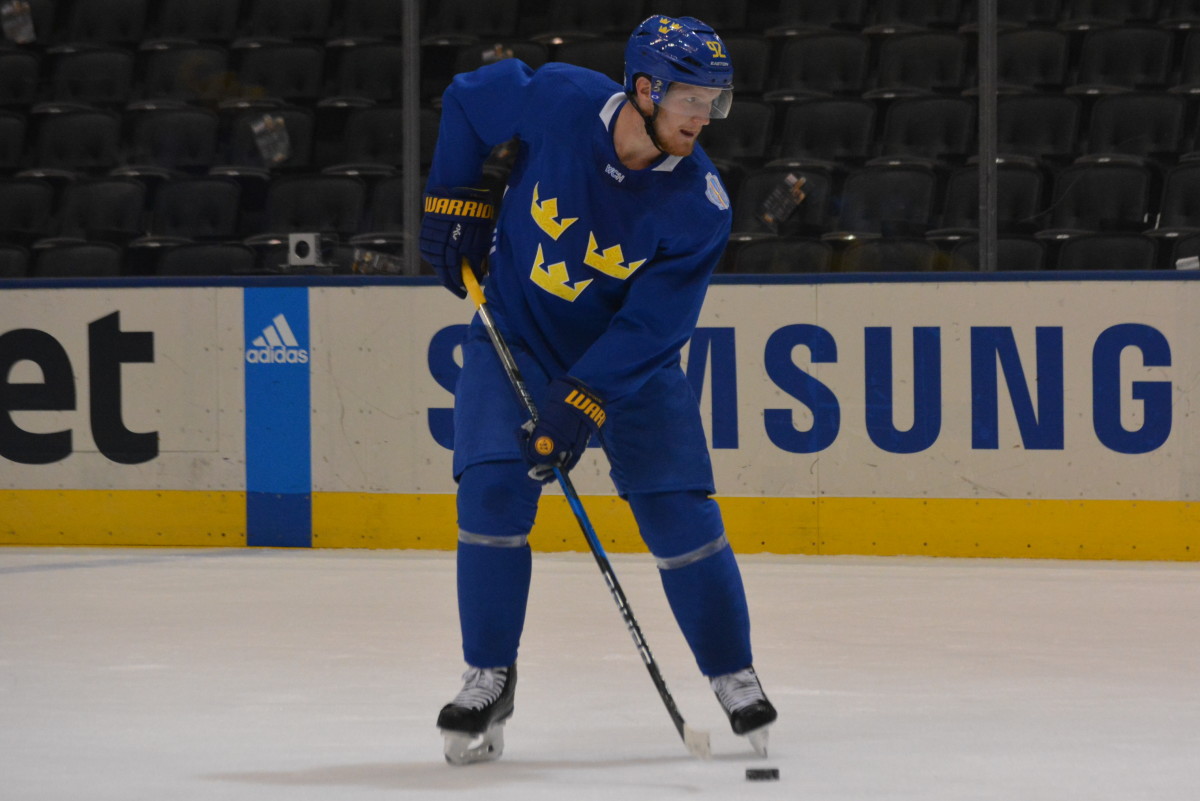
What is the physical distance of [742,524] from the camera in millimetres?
5410

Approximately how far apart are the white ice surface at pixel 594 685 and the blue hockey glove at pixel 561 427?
0.47 meters

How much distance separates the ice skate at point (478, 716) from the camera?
8.61ft

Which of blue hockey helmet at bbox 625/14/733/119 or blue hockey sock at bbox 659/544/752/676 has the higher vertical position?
blue hockey helmet at bbox 625/14/733/119

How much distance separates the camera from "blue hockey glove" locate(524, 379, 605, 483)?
2584 mm

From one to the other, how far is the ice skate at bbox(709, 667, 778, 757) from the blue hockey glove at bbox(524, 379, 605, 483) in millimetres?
450

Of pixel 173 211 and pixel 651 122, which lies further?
pixel 173 211

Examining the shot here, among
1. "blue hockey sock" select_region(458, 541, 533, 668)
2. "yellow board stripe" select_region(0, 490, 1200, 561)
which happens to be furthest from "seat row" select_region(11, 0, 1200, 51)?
"blue hockey sock" select_region(458, 541, 533, 668)

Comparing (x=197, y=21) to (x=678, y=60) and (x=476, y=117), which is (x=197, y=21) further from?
(x=678, y=60)

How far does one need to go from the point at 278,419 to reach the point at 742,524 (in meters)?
1.57

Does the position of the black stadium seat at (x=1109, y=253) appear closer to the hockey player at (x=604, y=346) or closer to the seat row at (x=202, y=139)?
the seat row at (x=202, y=139)

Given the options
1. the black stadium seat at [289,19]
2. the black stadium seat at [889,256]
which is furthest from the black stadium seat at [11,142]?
the black stadium seat at [889,256]

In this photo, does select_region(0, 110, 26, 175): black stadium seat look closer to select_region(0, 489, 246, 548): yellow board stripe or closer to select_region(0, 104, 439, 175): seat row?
select_region(0, 104, 439, 175): seat row

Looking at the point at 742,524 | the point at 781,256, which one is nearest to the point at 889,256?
the point at 781,256

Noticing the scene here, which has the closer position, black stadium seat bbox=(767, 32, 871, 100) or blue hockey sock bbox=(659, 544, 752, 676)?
blue hockey sock bbox=(659, 544, 752, 676)
